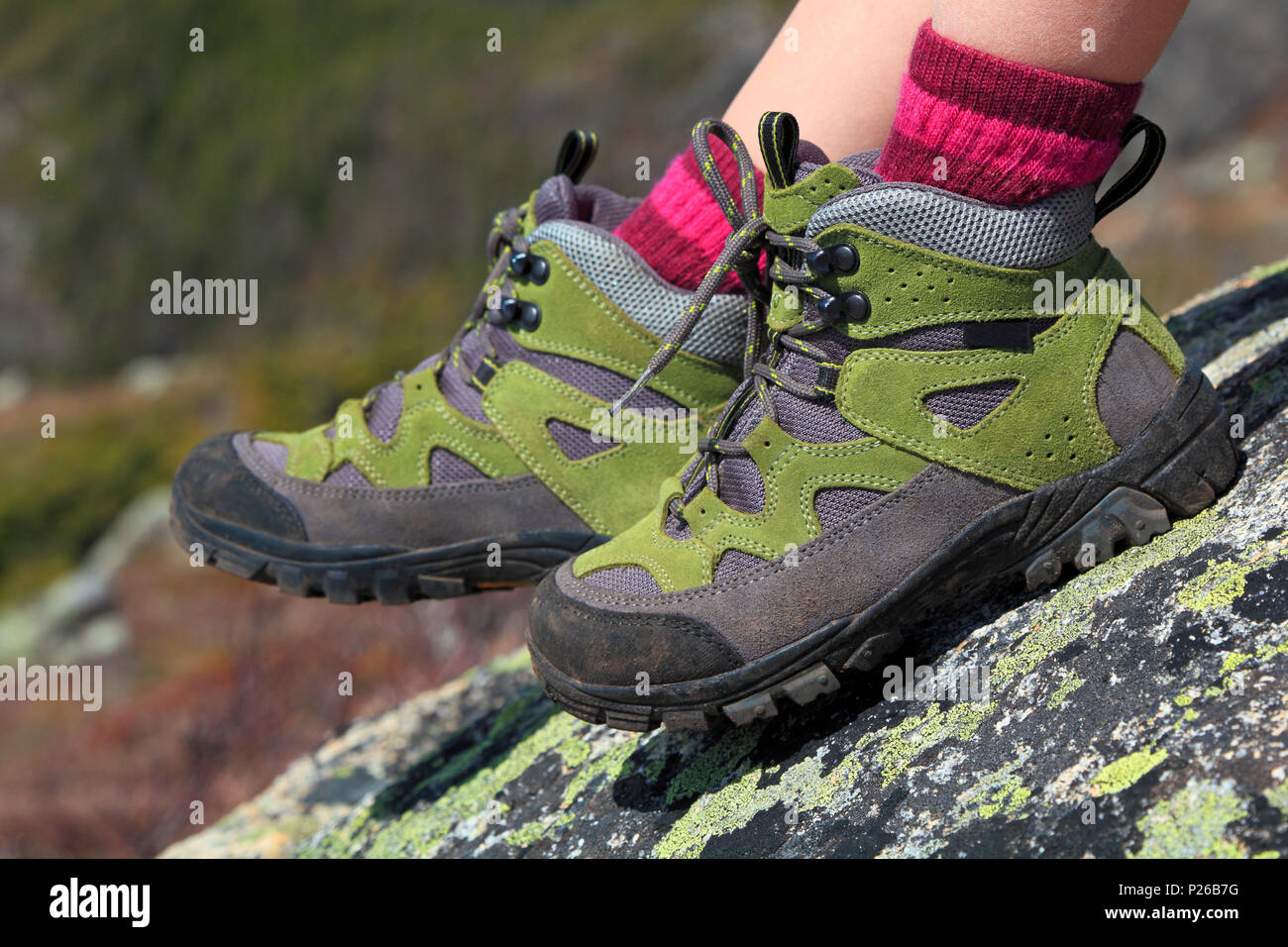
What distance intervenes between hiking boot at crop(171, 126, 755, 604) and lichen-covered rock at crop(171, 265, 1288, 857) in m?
0.45

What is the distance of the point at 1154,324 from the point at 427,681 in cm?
344

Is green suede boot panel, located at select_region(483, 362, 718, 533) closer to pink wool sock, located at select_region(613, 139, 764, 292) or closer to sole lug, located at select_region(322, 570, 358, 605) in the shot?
pink wool sock, located at select_region(613, 139, 764, 292)

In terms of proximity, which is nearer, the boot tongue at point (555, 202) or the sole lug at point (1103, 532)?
the sole lug at point (1103, 532)

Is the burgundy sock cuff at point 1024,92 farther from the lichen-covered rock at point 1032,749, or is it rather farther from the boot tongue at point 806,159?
the lichen-covered rock at point 1032,749

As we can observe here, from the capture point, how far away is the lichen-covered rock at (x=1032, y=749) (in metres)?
1.20

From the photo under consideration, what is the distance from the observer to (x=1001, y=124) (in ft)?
4.77

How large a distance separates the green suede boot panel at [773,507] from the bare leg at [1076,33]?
0.58 metres

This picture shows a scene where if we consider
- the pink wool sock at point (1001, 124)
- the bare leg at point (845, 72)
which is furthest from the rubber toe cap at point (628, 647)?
the bare leg at point (845, 72)

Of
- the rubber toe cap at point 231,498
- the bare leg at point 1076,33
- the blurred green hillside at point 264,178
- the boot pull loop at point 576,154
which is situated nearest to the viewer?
the bare leg at point 1076,33

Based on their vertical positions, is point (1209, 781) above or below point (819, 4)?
below

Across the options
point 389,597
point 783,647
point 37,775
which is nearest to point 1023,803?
point 783,647

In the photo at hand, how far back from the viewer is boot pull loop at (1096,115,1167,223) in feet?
5.37
